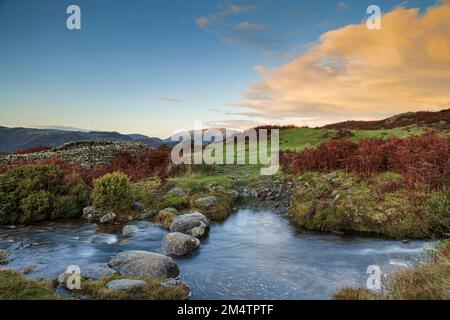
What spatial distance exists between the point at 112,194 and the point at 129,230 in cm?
289

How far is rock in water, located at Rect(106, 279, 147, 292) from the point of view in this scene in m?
7.84

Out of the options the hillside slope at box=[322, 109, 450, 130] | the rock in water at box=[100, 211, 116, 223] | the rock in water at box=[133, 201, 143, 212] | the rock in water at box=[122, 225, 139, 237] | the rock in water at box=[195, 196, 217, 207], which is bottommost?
the rock in water at box=[122, 225, 139, 237]

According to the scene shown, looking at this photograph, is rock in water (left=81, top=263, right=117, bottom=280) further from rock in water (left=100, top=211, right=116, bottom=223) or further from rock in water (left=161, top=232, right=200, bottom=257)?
rock in water (left=100, top=211, right=116, bottom=223)

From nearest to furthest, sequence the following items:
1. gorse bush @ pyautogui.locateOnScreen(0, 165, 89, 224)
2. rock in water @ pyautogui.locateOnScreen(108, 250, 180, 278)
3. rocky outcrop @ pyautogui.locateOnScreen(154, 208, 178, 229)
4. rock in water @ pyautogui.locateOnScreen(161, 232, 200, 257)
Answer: rock in water @ pyautogui.locateOnScreen(108, 250, 180, 278)
rock in water @ pyautogui.locateOnScreen(161, 232, 200, 257)
rocky outcrop @ pyautogui.locateOnScreen(154, 208, 178, 229)
gorse bush @ pyautogui.locateOnScreen(0, 165, 89, 224)

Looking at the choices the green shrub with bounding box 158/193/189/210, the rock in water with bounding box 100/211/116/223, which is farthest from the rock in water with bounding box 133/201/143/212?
the rock in water with bounding box 100/211/116/223

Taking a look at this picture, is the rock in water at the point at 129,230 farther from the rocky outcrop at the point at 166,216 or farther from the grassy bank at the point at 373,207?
the grassy bank at the point at 373,207

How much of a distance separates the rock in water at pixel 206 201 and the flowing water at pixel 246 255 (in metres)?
1.85

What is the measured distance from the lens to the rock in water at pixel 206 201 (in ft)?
55.2

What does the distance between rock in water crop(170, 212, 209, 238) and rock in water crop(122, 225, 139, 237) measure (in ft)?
4.96

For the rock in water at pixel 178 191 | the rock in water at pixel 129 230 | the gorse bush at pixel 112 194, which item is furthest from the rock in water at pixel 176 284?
the rock in water at pixel 178 191

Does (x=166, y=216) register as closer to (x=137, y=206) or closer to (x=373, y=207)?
(x=137, y=206)

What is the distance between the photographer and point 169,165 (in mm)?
23078

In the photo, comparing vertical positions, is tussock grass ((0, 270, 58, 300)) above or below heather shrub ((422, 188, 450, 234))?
below

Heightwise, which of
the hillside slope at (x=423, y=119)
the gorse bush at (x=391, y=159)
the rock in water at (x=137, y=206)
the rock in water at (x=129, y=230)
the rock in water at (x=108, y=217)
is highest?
the hillside slope at (x=423, y=119)
